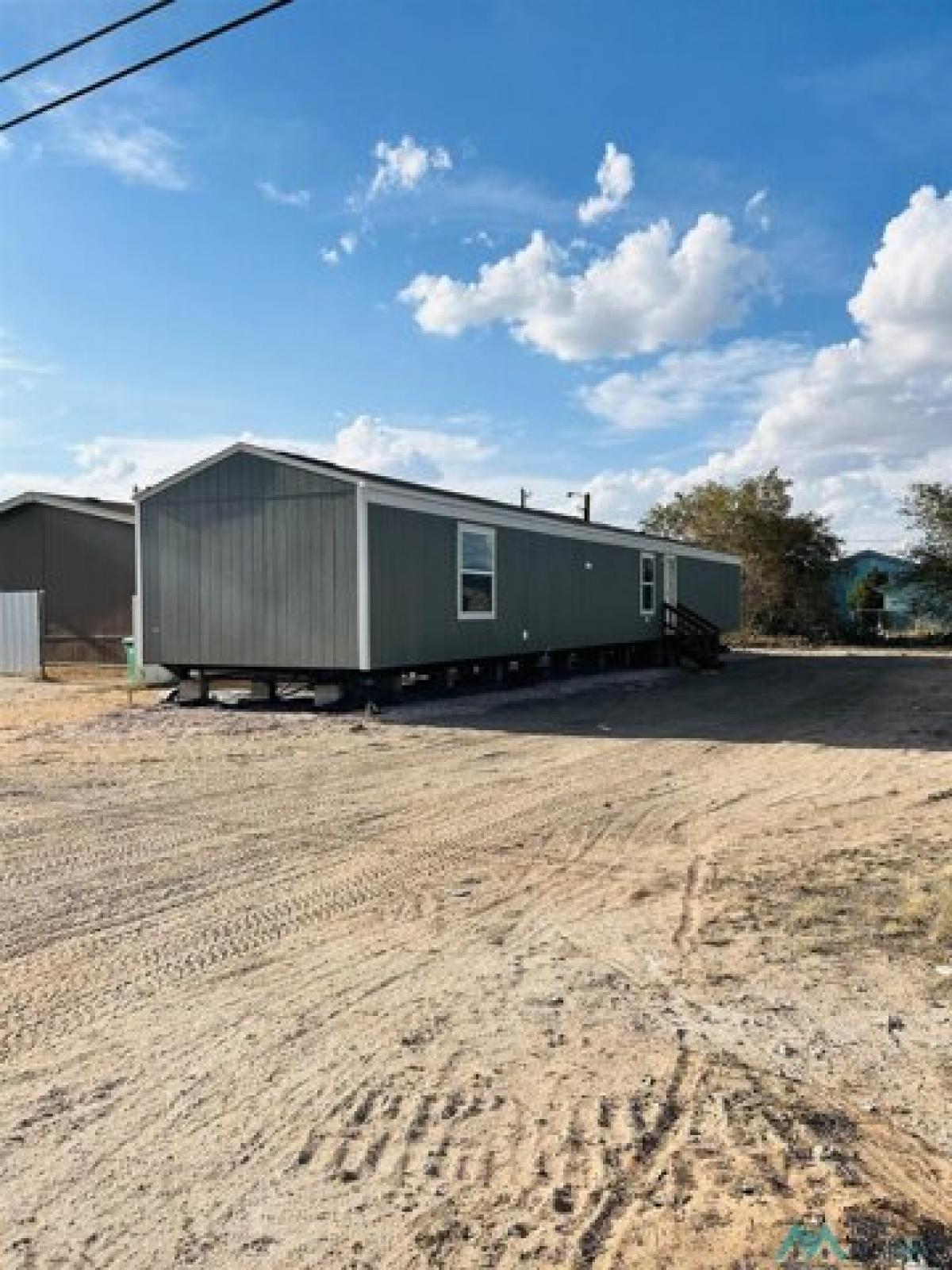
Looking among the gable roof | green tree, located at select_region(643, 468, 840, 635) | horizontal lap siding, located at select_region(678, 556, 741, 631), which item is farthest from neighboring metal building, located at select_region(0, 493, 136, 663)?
green tree, located at select_region(643, 468, 840, 635)

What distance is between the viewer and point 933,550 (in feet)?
97.8

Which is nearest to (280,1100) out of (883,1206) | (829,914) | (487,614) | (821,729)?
(883,1206)

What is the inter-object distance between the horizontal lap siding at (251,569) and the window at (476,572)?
2.52 m

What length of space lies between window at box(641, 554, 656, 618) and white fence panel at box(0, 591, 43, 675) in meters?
11.6

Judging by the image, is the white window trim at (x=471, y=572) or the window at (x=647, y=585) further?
the window at (x=647, y=585)

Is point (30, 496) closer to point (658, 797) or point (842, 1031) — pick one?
point (658, 797)

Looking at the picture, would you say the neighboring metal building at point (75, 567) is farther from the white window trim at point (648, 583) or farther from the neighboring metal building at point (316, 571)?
the white window trim at point (648, 583)

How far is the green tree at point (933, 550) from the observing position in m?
29.5

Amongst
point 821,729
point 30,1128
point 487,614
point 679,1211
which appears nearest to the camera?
point 679,1211

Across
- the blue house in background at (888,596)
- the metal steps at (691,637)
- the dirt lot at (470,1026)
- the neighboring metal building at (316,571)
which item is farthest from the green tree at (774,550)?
the dirt lot at (470,1026)

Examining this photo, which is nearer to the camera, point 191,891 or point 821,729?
point 191,891

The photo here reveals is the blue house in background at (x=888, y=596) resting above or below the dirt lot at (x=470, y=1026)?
above

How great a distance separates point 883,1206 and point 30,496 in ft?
69.8

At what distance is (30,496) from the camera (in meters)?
20.8
